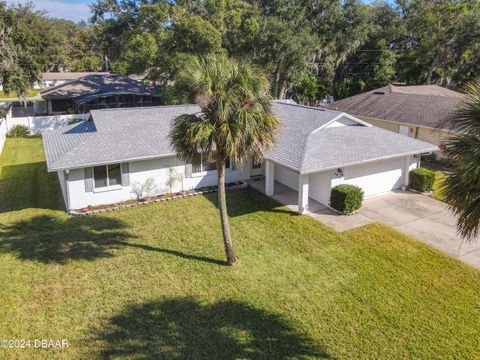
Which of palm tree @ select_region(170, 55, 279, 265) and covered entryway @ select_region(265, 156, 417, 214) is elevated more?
palm tree @ select_region(170, 55, 279, 265)

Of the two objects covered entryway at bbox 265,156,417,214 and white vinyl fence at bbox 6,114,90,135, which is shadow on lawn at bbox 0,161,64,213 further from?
covered entryway at bbox 265,156,417,214

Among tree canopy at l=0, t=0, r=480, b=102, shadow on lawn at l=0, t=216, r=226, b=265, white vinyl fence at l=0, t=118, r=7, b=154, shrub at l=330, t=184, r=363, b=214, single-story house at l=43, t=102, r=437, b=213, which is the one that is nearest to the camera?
shadow on lawn at l=0, t=216, r=226, b=265

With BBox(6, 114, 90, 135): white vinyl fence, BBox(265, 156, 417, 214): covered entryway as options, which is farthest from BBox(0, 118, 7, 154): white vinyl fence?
BBox(265, 156, 417, 214): covered entryway

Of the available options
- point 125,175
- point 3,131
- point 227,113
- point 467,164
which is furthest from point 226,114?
point 3,131

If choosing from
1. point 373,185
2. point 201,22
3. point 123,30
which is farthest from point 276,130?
point 123,30

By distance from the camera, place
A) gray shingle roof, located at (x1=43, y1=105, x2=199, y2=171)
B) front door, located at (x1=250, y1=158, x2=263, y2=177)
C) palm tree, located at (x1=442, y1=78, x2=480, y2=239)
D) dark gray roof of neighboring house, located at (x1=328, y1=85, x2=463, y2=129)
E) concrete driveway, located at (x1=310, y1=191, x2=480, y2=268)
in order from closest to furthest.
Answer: palm tree, located at (x1=442, y1=78, x2=480, y2=239) < concrete driveway, located at (x1=310, y1=191, x2=480, y2=268) < gray shingle roof, located at (x1=43, y1=105, x2=199, y2=171) < front door, located at (x1=250, y1=158, x2=263, y2=177) < dark gray roof of neighboring house, located at (x1=328, y1=85, x2=463, y2=129)

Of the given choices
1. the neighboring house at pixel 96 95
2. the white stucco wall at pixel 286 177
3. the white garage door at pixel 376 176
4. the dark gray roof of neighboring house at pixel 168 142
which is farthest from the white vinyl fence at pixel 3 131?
the white garage door at pixel 376 176

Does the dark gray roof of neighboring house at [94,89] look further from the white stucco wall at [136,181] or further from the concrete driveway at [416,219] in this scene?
the concrete driveway at [416,219]

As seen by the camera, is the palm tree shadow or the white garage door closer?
the palm tree shadow
